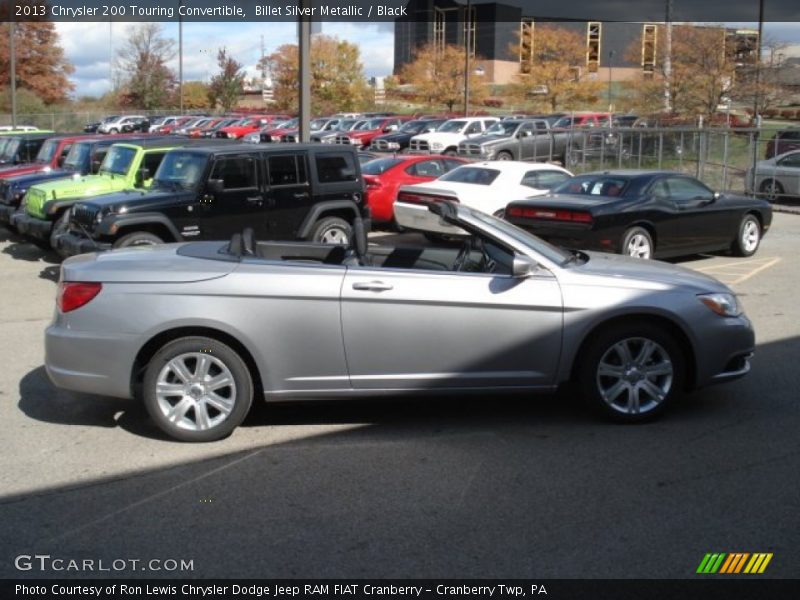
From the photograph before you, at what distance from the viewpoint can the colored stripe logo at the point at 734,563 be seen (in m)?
→ 4.07

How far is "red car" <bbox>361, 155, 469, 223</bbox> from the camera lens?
16969 millimetres

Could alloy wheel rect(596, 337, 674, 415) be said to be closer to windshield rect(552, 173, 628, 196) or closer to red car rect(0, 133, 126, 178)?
windshield rect(552, 173, 628, 196)

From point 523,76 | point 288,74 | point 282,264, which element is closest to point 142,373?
point 282,264

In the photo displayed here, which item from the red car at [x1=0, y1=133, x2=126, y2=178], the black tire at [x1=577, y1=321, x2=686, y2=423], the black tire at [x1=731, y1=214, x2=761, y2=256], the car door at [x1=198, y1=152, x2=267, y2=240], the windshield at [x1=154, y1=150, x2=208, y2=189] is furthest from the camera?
the red car at [x1=0, y1=133, x2=126, y2=178]

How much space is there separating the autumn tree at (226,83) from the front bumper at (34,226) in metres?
57.7

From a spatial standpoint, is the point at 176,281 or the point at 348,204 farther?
the point at 348,204

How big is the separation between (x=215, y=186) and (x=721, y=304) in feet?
24.1

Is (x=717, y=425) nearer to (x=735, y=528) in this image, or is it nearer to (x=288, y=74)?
(x=735, y=528)

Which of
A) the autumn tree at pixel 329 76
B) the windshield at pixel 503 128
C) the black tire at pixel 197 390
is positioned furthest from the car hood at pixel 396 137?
the black tire at pixel 197 390

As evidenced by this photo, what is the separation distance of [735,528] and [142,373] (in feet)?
11.7

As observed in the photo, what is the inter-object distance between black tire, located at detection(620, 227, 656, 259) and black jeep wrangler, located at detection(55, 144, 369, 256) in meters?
3.66

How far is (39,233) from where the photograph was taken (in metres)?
13.6

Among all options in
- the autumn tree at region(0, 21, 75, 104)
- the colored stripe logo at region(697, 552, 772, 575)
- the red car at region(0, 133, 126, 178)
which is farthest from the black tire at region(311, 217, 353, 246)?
the autumn tree at region(0, 21, 75, 104)

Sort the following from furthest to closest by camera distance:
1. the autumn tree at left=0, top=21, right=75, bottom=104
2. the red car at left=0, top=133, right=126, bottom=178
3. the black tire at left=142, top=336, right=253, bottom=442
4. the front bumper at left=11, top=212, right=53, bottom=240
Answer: the autumn tree at left=0, top=21, right=75, bottom=104 < the red car at left=0, top=133, right=126, bottom=178 < the front bumper at left=11, top=212, right=53, bottom=240 < the black tire at left=142, top=336, right=253, bottom=442
